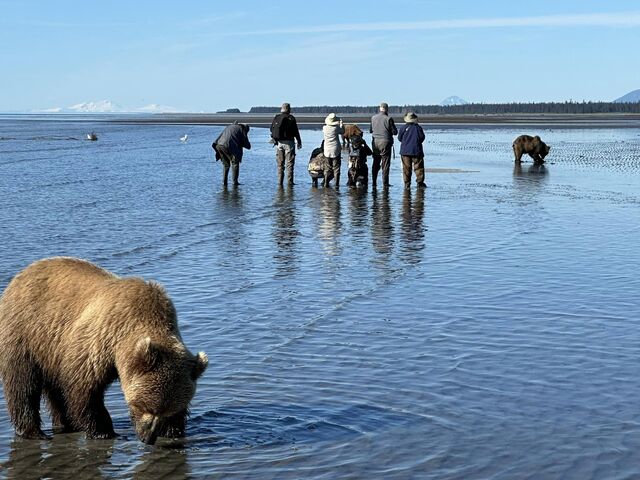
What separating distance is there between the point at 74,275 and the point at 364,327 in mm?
3748

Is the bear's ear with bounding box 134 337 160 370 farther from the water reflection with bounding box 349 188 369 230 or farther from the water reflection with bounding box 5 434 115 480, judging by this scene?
the water reflection with bounding box 349 188 369 230

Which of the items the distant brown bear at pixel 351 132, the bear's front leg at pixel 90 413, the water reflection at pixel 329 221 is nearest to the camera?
the bear's front leg at pixel 90 413

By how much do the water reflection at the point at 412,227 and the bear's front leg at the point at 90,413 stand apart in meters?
7.29

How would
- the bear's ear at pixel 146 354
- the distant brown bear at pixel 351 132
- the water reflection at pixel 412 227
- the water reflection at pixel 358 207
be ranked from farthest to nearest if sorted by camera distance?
the distant brown bear at pixel 351 132, the water reflection at pixel 358 207, the water reflection at pixel 412 227, the bear's ear at pixel 146 354

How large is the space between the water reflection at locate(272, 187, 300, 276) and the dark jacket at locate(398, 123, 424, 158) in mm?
2964

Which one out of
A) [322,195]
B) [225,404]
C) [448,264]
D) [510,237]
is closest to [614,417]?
[225,404]

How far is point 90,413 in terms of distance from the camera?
6.44 metres

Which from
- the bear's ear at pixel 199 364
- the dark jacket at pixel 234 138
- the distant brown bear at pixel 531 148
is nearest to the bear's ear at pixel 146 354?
the bear's ear at pixel 199 364

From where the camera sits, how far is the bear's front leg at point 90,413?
636 cm

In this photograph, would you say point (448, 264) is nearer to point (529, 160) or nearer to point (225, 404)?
point (225, 404)

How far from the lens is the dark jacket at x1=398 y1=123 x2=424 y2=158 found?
77.2ft

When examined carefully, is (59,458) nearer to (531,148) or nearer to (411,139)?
(411,139)

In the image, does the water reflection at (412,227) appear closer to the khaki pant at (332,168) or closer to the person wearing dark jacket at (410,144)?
the person wearing dark jacket at (410,144)

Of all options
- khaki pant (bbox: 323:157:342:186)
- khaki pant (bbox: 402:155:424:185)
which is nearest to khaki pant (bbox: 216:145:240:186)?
khaki pant (bbox: 323:157:342:186)
